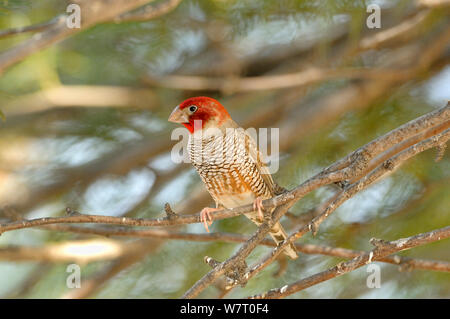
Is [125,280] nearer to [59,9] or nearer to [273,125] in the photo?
[273,125]

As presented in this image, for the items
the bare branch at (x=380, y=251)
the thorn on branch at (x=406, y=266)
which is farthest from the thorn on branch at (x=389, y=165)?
the thorn on branch at (x=406, y=266)

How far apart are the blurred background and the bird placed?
27 centimetres

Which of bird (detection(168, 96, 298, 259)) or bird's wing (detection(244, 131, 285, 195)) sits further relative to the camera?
bird's wing (detection(244, 131, 285, 195))

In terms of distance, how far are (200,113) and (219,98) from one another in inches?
52.7

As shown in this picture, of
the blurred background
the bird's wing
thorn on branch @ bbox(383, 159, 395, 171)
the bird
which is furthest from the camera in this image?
the blurred background

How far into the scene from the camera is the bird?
2529 mm

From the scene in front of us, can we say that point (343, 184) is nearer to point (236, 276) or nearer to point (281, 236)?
point (236, 276)

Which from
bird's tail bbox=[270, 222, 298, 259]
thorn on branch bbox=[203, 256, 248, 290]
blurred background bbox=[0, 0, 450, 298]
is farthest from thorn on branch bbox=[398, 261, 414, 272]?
thorn on branch bbox=[203, 256, 248, 290]

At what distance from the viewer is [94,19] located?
1.85 metres

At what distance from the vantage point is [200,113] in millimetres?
2525

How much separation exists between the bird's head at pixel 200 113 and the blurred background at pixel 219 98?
1.86 feet

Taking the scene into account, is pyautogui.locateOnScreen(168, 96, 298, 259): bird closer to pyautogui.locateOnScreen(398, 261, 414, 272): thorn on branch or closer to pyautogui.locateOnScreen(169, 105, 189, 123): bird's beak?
pyautogui.locateOnScreen(169, 105, 189, 123): bird's beak

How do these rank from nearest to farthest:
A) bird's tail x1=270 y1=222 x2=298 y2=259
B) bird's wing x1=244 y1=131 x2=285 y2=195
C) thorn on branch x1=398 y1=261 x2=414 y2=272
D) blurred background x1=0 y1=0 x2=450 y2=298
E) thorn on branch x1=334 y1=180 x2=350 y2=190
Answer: thorn on branch x1=334 y1=180 x2=350 y2=190 → thorn on branch x1=398 y1=261 x2=414 y2=272 → bird's tail x1=270 y1=222 x2=298 y2=259 → bird's wing x1=244 y1=131 x2=285 y2=195 → blurred background x1=0 y1=0 x2=450 y2=298
